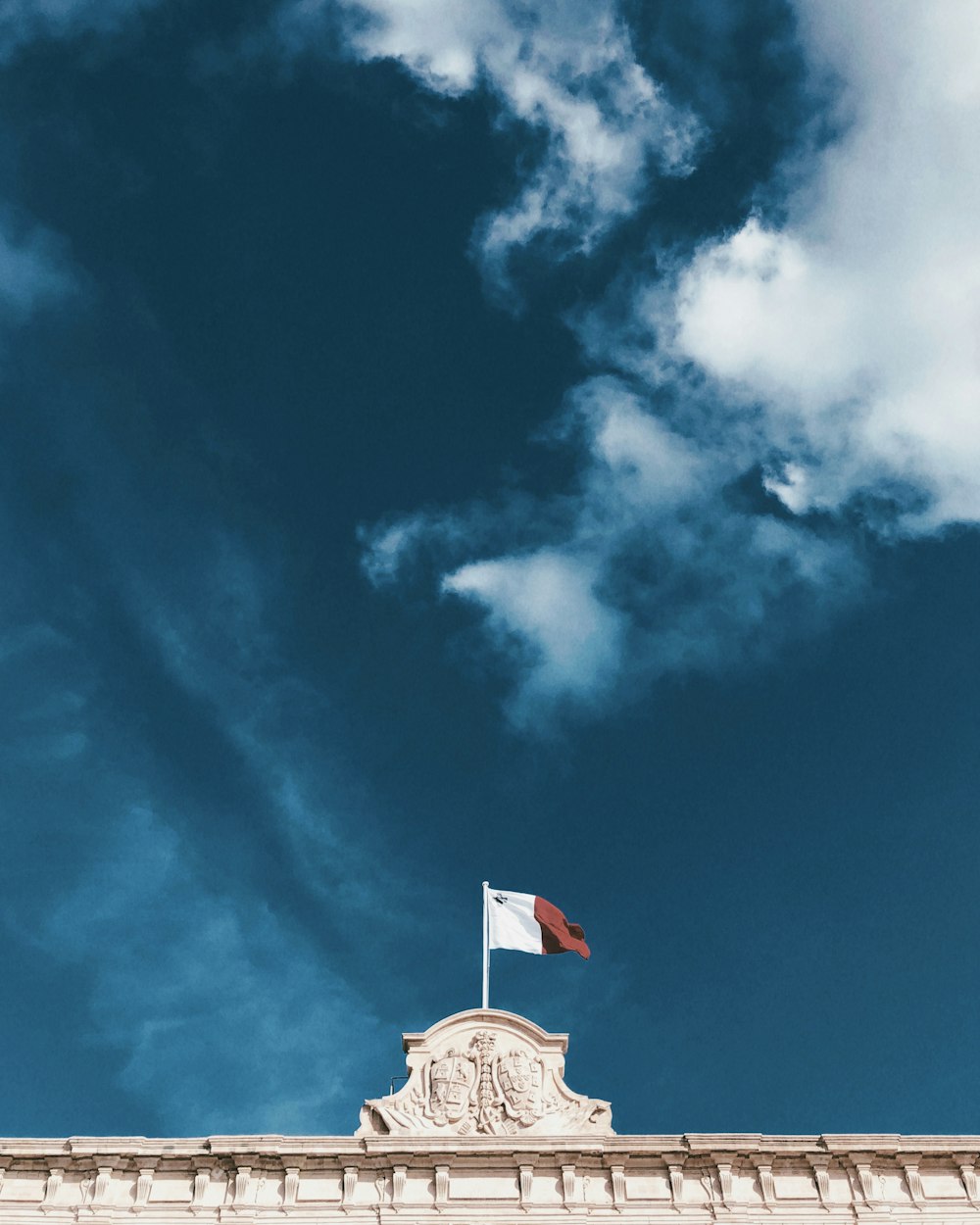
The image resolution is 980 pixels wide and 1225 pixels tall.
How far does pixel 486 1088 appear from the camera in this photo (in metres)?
30.4

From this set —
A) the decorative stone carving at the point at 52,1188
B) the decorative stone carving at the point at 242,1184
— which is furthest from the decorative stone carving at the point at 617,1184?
the decorative stone carving at the point at 52,1188

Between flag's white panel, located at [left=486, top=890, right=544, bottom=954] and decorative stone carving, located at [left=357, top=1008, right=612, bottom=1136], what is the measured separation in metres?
3.09

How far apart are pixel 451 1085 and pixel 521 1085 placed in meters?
1.82

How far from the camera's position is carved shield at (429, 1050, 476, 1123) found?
98.3ft

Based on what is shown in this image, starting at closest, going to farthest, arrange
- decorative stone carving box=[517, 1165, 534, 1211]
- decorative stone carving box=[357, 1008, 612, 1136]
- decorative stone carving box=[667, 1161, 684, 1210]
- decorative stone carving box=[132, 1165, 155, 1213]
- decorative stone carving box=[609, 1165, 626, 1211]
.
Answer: decorative stone carving box=[132, 1165, 155, 1213] < decorative stone carving box=[517, 1165, 534, 1211] < decorative stone carving box=[609, 1165, 626, 1211] < decorative stone carving box=[667, 1161, 684, 1210] < decorative stone carving box=[357, 1008, 612, 1136]

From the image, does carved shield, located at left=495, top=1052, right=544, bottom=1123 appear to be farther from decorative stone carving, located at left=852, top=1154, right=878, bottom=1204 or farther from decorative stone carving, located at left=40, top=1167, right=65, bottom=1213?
decorative stone carving, located at left=40, top=1167, right=65, bottom=1213

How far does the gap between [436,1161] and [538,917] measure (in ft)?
26.2

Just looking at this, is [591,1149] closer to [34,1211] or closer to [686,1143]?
[686,1143]

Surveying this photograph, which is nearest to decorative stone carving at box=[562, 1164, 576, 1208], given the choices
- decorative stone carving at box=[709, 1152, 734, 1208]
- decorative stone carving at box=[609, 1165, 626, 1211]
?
decorative stone carving at box=[609, 1165, 626, 1211]

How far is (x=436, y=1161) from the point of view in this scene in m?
29.1

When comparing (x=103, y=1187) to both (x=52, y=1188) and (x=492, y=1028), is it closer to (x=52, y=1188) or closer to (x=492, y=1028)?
(x=52, y=1188)

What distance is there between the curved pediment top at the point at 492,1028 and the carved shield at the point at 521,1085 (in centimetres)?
56

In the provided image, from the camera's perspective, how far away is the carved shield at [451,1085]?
2997 cm

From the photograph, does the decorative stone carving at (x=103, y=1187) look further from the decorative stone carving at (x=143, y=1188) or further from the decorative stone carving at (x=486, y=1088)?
the decorative stone carving at (x=486, y=1088)
